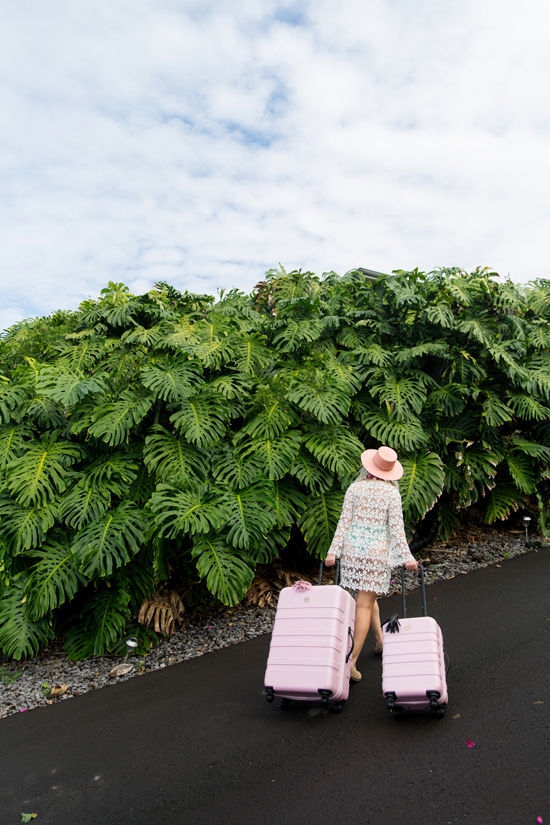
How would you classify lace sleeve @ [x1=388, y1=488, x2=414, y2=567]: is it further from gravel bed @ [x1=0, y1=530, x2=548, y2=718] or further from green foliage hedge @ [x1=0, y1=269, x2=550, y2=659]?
gravel bed @ [x1=0, y1=530, x2=548, y2=718]

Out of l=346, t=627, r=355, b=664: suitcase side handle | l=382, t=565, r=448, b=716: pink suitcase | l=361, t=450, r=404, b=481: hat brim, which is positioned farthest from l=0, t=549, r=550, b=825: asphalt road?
l=361, t=450, r=404, b=481: hat brim

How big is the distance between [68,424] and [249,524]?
176 centimetres

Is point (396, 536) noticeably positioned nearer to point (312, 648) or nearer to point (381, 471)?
point (381, 471)

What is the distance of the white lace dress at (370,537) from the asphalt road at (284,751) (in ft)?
2.10

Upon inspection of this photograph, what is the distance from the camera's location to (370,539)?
3922 millimetres

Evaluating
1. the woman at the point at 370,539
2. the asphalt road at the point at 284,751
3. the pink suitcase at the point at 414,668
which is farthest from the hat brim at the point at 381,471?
the asphalt road at the point at 284,751

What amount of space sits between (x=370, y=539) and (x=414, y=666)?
31.7 inches

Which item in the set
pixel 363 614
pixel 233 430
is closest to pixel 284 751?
pixel 363 614

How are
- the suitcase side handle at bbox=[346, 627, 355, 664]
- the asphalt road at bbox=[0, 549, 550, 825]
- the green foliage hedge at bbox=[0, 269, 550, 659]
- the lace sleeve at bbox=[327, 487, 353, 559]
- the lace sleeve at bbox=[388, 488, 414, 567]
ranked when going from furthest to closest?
1. the green foliage hedge at bbox=[0, 269, 550, 659]
2. the lace sleeve at bbox=[327, 487, 353, 559]
3. the lace sleeve at bbox=[388, 488, 414, 567]
4. the suitcase side handle at bbox=[346, 627, 355, 664]
5. the asphalt road at bbox=[0, 549, 550, 825]

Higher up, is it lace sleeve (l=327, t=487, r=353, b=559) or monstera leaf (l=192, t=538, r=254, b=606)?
lace sleeve (l=327, t=487, r=353, b=559)

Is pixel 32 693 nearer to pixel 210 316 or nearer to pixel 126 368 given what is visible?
pixel 126 368

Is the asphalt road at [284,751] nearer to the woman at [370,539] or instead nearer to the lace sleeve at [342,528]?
the woman at [370,539]

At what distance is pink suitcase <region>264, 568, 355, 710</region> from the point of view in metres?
3.44

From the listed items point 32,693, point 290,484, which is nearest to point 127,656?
point 32,693
